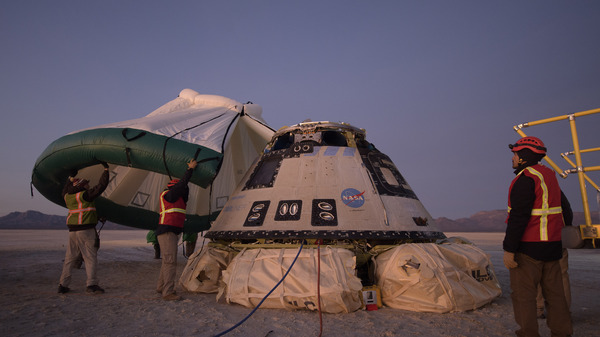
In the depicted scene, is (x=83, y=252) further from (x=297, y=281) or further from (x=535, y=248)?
(x=535, y=248)

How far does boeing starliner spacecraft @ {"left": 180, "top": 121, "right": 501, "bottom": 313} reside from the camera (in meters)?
4.69

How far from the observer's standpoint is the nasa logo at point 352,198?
5.88m

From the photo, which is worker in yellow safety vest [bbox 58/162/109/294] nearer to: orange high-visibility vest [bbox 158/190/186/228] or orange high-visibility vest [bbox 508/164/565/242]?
orange high-visibility vest [bbox 158/190/186/228]

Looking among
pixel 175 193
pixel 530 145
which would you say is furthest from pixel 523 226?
pixel 175 193

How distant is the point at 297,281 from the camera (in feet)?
15.4

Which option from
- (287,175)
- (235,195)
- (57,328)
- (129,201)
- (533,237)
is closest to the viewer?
(533,237)

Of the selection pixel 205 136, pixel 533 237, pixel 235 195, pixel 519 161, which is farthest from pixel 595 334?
pixel 205 136

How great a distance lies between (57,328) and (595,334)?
6268 mm

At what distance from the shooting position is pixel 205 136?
6.63 metres

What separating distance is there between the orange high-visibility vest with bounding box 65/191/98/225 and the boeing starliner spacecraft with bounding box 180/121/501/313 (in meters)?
2.17

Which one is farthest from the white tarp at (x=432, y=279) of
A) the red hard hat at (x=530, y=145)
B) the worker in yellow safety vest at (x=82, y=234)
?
the worker in yellow safety vest at (x=82, y=234)

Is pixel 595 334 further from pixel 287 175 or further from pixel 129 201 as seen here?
pixel 129 201

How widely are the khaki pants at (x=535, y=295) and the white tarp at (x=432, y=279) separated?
1.28 metres

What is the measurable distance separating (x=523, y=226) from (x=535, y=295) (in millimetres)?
683
